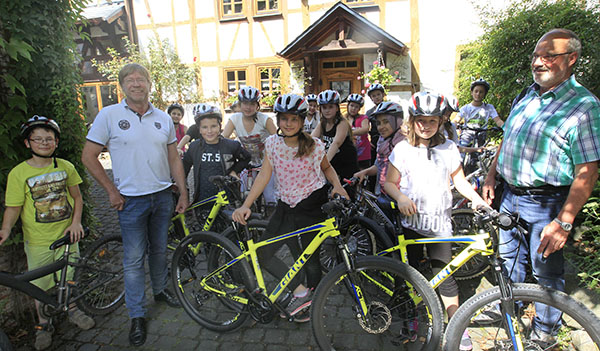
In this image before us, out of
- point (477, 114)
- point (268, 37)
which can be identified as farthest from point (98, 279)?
point (268, 37)

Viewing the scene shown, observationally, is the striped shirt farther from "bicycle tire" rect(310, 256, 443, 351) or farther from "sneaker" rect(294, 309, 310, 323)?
"sneaker" rect(294, 309, 310, 323)

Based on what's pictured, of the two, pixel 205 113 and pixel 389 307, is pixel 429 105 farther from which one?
pixel 205 113

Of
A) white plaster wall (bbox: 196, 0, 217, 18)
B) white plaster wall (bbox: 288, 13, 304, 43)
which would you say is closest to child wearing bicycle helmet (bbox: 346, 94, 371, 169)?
white plaster wall (bbox: 288, 13, 304, 43)

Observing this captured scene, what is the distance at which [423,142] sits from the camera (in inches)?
99.8

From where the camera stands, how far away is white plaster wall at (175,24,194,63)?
1319 cm

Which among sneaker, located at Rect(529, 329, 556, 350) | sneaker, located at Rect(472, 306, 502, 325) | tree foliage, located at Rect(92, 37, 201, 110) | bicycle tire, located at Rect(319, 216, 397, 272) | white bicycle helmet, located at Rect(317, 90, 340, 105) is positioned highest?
tree foliage, located at Rect(92, 37, 201, 110)

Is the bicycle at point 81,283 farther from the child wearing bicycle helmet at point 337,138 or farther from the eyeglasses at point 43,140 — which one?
the child wearing bicycle helmet at point 337,138

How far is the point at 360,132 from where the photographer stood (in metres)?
5.11

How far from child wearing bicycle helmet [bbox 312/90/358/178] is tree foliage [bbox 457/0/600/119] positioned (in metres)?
4.22

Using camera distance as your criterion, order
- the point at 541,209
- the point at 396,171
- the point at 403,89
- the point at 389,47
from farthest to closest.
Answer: the point at 403,89 → the point at 389,47 → the point at 396,171 → the point at 541,209

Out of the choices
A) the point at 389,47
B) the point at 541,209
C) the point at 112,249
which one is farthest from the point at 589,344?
the point at 389,47

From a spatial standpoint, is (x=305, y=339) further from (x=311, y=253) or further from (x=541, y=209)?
(x=541, y=209)

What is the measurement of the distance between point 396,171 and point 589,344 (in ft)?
4.99

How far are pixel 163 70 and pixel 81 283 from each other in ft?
38.0
